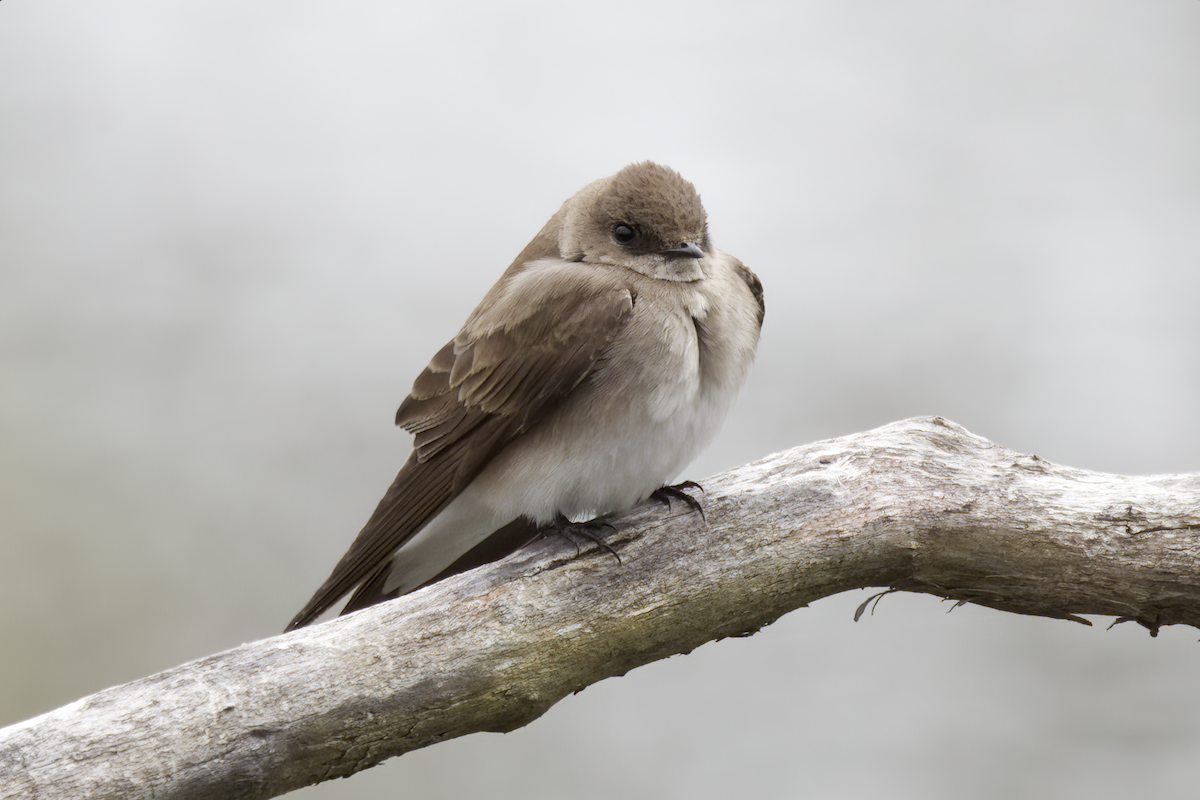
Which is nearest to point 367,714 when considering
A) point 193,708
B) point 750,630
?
point 193,708

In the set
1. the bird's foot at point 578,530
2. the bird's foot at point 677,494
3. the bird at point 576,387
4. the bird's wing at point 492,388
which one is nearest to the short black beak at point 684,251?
the bird at point 576,387

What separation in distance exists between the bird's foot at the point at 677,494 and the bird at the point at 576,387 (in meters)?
0.01

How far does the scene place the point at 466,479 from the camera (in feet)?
8.87

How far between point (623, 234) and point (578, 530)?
74cm

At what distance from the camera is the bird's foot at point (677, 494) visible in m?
2.75

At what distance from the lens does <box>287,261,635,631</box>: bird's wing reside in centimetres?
260

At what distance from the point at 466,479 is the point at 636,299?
59cm

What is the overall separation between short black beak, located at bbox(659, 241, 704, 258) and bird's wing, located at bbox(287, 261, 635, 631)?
0.56 ft

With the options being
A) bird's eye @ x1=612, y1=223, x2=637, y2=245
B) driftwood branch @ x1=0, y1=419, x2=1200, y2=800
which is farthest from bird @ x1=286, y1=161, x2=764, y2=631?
driftwood branch @ x1=0, y1=419, x2=1200, y2=800

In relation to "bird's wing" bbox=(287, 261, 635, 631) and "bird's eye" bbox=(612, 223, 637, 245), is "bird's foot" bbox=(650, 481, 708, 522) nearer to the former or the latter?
"bird's wing" bbox=(287, 261, 635, 631)

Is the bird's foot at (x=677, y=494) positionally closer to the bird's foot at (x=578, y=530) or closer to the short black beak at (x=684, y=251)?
the bird's foot at (x=578, y=530)

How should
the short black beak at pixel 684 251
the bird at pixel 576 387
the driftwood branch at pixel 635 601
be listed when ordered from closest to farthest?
the driftwood branch at pixel 635 601 < the bird at pixel 576 387 < the short black beak at pixel 684 251

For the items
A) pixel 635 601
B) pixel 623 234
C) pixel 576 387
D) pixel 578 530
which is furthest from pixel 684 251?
pixel 635 601

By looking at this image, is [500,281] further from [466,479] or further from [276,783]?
[276,783]
